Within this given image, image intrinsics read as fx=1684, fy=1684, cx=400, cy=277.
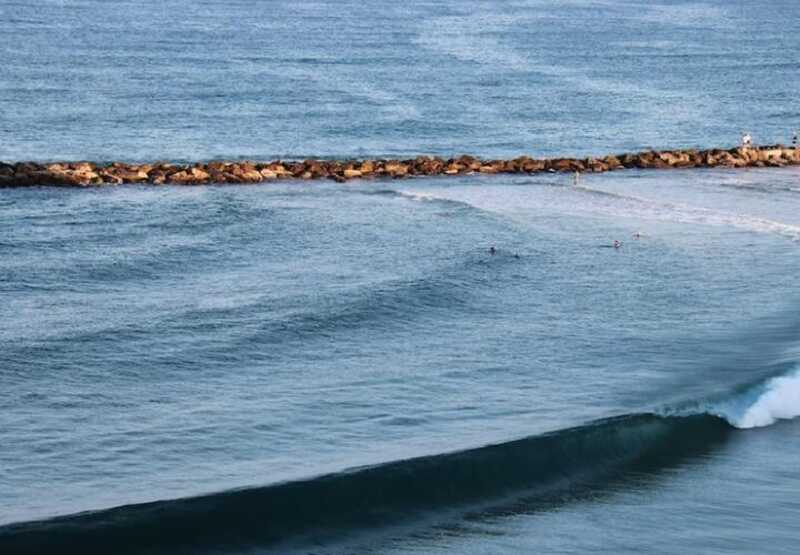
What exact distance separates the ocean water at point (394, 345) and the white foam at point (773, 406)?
5 cm

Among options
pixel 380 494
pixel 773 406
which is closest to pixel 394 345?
pixel 773 406

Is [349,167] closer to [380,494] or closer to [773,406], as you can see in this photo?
[773,406]

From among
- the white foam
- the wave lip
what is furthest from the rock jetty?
the wave lip

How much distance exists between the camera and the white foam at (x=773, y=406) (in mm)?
29656

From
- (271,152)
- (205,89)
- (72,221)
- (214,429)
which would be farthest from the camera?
(205,89)

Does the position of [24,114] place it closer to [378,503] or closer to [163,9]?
[378,503]

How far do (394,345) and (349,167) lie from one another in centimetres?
2436

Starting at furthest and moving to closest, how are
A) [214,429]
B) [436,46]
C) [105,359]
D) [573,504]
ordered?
[436,46] < [105,359] < [214,429] < [573,504]

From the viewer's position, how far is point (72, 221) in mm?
47062

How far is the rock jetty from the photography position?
53781 millimetres

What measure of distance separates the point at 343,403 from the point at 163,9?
109 metres

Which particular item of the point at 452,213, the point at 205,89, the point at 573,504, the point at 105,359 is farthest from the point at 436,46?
the point at 573,504

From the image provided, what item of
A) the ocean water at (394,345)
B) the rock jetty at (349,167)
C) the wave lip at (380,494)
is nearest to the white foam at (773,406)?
the ocean water at (394,345)

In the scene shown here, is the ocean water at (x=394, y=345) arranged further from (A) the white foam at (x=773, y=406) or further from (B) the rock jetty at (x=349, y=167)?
(B) the rock jetty at (x=349, y=167)
